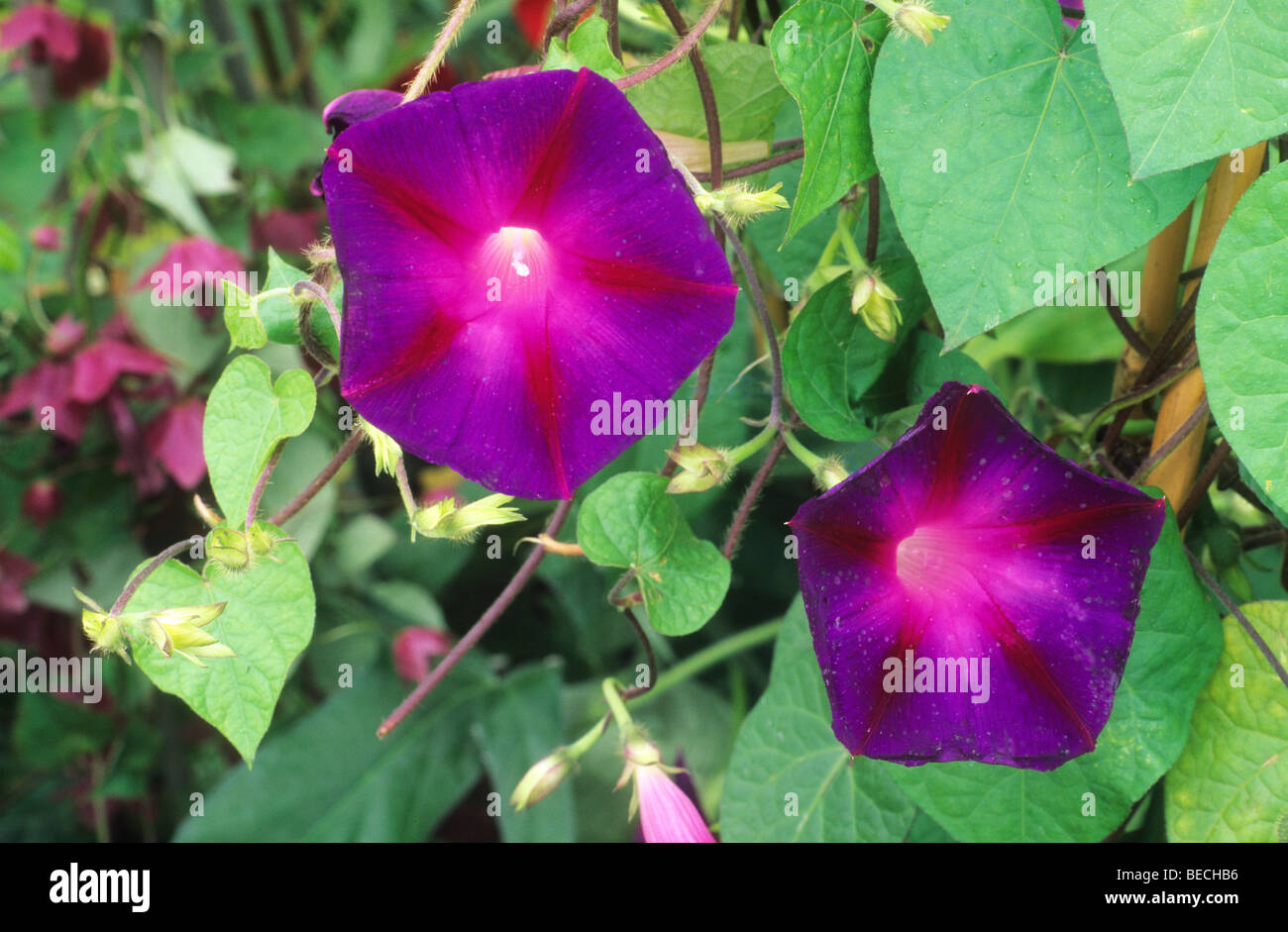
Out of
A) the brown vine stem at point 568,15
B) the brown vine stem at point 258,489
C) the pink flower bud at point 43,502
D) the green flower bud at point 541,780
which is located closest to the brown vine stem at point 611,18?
the brown vine stem at point 568,15

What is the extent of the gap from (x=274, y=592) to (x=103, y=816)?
77 cm

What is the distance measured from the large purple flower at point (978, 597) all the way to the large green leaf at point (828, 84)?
11 cm

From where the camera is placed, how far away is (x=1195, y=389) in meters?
0.54

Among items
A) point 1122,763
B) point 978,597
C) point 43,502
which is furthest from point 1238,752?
point 43,502

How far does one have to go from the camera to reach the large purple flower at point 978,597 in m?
0.44

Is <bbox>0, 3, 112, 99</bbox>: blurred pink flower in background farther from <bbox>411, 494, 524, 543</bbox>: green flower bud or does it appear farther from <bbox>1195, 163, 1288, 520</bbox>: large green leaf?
<bbox>1195, 163, 1288, 520</bbox>: large green leaf

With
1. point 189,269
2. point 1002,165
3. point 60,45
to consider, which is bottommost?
point 1002,165

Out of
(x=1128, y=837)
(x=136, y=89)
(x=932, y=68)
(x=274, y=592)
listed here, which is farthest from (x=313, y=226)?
(x=1128, y=837)

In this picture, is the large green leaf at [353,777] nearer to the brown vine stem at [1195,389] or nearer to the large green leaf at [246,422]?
the large green leaf at [246,422]

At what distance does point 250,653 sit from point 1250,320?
46cm

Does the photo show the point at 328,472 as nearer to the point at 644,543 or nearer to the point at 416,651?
the point at 644,543

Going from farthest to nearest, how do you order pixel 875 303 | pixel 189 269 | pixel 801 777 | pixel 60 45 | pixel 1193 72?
pixel 60 45
pixel 189 269
pixel 801 777
pixel 875 303
pixel 1193 72
